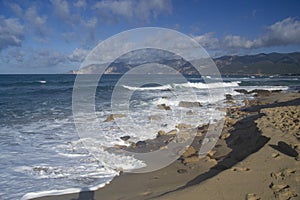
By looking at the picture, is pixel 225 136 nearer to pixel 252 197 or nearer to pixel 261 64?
pixel 252 197

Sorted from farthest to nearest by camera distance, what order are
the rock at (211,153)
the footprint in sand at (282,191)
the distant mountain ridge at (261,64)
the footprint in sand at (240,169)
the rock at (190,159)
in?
the distant mountain ridge at (261,64), the rock at (211,153), the rock at (190,159), the footprint in sand at (240,169), the footprint in sand at (282,191)

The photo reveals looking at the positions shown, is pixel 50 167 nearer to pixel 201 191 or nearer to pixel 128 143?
pixel 128 143

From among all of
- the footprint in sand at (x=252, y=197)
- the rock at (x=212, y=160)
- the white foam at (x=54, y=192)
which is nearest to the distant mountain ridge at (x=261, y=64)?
the rock at (x=212, y=160)

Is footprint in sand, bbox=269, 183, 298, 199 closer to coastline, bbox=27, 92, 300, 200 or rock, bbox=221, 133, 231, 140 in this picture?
coastline, bbox=27, 92, 300, 200

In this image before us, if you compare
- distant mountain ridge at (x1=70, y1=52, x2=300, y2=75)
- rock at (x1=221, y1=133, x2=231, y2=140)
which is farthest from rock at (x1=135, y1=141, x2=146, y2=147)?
distant mountain ridge at (x1=70, y1=52, x2=300, y2=75)

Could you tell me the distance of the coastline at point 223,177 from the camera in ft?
14.4

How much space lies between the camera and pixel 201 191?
4469mm

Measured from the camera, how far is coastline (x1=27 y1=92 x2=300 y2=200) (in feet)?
14.4

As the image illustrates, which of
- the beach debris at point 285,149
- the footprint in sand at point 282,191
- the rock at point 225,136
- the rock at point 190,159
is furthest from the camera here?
the rock at point 225,136

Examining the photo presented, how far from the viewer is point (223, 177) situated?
4875 mm

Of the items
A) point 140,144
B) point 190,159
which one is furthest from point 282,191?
point 140,144

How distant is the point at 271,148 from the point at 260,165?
90 centimetres

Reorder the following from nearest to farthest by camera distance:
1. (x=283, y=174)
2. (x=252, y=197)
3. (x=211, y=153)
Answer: (x=252, y=197) → (x=283, y=174) → (x=211, y=153)

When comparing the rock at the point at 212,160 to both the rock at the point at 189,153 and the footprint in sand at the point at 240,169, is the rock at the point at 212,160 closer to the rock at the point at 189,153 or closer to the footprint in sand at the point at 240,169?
the rock at the point at 189,153
